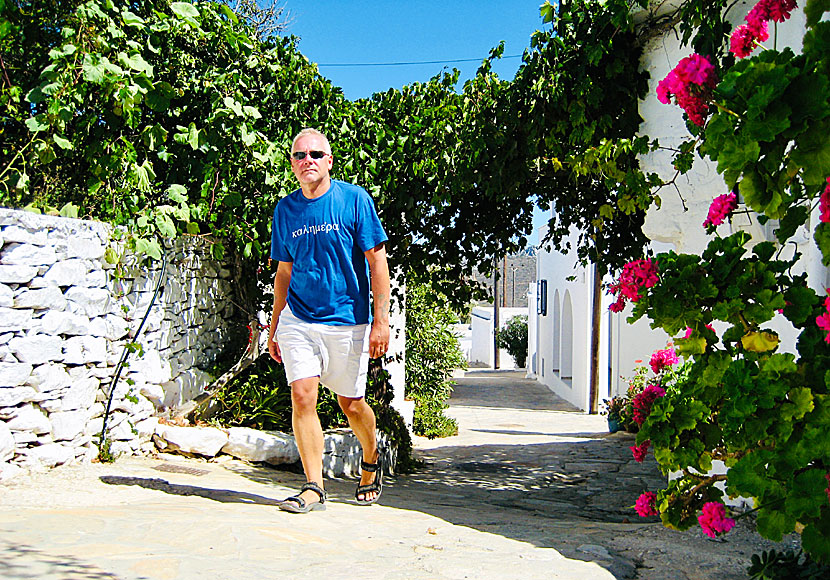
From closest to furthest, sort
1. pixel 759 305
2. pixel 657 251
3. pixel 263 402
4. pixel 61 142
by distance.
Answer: pixel 759 305, pixel 61 142, pixel 263 402, pixel 657 251

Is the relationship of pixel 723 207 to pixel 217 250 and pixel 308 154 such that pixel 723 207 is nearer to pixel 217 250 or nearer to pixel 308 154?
pixel 308 154

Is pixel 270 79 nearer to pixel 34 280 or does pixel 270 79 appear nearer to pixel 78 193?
pixel 78 193

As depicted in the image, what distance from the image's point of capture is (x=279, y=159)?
5.38 meters

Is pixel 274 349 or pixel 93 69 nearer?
pixel 274 349

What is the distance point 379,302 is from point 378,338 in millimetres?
185

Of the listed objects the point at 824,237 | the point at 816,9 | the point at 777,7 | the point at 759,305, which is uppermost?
the point at 777,7

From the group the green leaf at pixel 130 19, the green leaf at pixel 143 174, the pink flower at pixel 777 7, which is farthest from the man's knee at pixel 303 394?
the green leaf at pixel 130 19

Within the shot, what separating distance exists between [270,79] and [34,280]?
8.20ft

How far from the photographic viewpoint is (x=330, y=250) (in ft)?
12.0

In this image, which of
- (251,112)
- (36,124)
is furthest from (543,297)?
(36,124)

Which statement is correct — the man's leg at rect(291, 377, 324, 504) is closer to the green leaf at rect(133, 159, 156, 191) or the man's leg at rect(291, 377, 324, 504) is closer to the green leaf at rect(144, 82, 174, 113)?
the green leaf at rect(133, 159, 156, 191)

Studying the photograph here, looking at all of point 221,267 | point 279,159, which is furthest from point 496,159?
point 221,267

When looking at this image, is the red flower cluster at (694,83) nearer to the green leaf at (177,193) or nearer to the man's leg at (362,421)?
the man's leg at (362,421)

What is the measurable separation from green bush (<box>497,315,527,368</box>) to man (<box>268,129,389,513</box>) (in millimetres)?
26484
